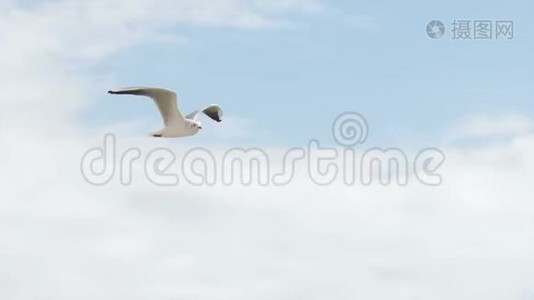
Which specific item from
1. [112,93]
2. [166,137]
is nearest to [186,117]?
[166,137]

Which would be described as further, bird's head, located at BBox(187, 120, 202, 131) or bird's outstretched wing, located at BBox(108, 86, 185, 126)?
bird's head, located at BBox(187, 120, 202, 131)

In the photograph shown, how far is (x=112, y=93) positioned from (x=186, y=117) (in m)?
3.58

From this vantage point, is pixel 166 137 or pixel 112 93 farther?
pixel 166 137

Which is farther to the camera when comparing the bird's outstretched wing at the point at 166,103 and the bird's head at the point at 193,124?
the bird's head at the point at 193,124

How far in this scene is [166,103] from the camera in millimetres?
33594

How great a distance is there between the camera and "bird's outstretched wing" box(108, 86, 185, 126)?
3312 cm

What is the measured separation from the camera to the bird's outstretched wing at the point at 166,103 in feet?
109

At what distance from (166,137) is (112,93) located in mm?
2833

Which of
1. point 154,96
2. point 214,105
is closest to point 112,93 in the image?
point 154,96

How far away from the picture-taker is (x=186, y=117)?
1353 inches

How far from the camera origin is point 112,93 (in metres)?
31.2

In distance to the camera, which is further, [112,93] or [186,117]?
[186,117]

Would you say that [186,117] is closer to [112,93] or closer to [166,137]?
[166,137]

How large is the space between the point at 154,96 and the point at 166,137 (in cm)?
106
